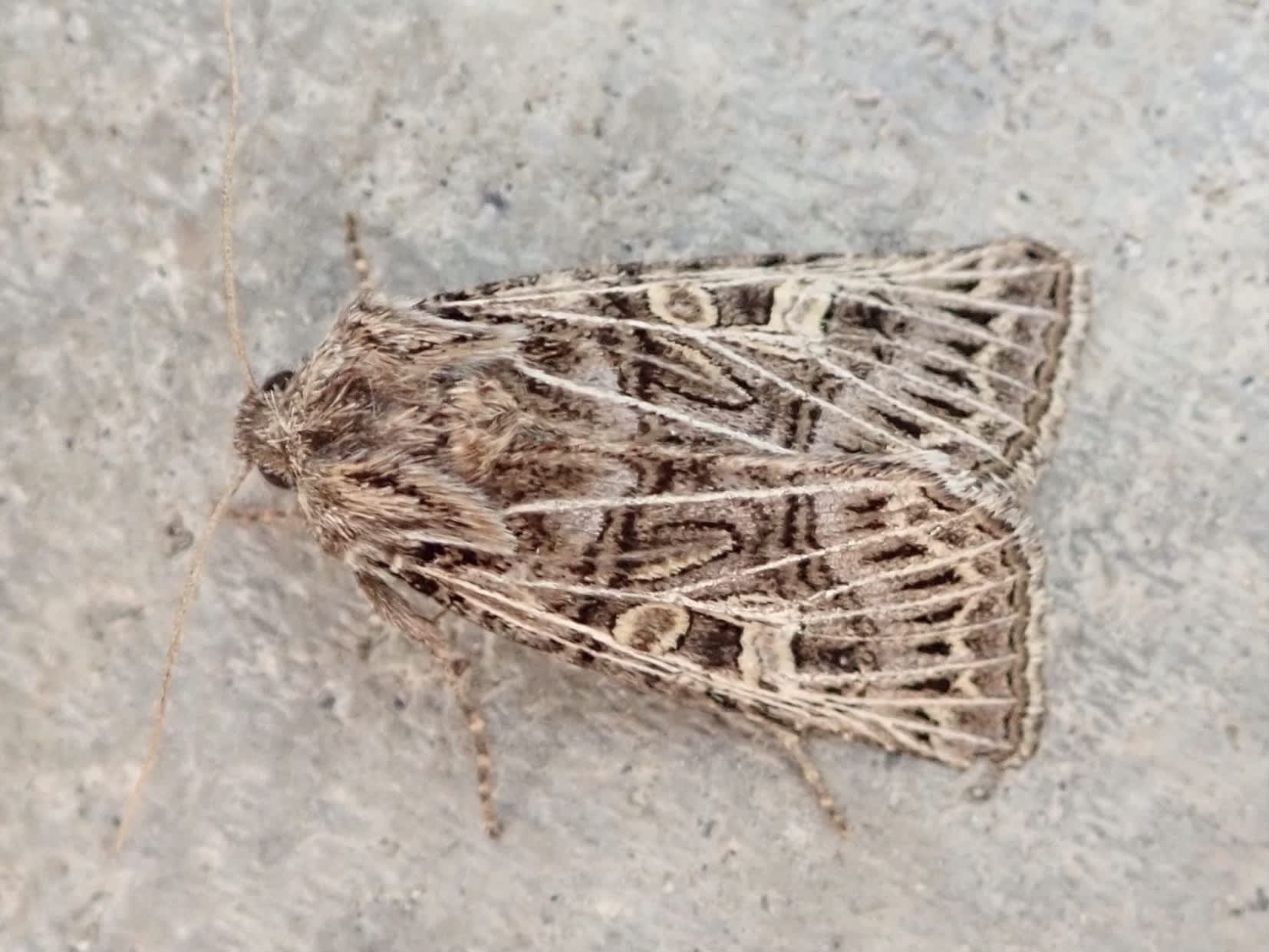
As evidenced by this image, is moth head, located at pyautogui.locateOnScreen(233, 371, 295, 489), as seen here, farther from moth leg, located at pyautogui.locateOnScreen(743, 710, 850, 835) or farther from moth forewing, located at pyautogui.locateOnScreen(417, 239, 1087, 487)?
moth leg, located at pyautogui.locateOnScreen(743, 710, 850, 835)

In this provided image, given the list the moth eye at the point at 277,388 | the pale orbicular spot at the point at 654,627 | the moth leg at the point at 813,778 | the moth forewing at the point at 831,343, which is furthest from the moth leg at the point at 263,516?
the moth leg at the point at 813,778

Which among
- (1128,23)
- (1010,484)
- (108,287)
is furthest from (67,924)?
(1128,23)

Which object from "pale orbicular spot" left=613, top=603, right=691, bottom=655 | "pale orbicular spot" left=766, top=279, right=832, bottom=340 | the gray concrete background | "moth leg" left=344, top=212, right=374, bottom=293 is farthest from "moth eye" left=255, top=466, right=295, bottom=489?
"pale orbicular spot" left=766, top=279, right=832, bottom=340

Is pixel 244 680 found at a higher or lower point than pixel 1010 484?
lower

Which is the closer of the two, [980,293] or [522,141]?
[980,293]

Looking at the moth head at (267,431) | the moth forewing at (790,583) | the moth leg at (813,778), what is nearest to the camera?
the moth forewing at (790,583)

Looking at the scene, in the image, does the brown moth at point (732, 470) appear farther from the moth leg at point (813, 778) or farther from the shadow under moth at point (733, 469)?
the moth leg at point (813, 778)

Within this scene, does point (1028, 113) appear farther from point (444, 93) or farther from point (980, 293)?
point (444, 93)
